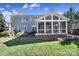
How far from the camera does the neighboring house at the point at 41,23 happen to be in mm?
7695

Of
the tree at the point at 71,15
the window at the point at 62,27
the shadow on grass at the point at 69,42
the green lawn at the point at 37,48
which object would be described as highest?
the tree at the point at 71,15

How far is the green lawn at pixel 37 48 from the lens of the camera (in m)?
7.64

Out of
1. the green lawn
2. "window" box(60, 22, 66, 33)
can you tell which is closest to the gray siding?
the green lawn

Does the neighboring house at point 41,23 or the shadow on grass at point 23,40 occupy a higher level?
the neighboring house at point 41,23

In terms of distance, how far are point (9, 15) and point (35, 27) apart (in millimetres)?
559

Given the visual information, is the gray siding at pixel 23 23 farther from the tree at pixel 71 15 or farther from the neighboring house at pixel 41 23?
the tree at pixel 71 15

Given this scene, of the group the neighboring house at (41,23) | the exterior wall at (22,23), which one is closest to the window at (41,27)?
the neighboring house at (41,23)

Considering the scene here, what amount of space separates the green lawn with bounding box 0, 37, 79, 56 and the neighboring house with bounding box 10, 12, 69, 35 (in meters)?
0.23

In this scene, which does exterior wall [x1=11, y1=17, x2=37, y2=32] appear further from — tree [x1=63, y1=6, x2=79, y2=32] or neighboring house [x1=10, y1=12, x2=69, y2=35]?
tree [x1=63, y1=6, x2=79, y2=32]

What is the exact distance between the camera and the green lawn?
7.64 metres

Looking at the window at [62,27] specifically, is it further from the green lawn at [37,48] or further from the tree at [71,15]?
the green lawn at [37,48]

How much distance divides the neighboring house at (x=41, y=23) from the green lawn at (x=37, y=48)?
0.75 feet

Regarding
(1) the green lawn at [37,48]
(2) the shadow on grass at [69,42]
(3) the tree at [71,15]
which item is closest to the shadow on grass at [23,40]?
(1) the green lawn at [37,48]

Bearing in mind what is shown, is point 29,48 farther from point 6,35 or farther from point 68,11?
point 68,11
